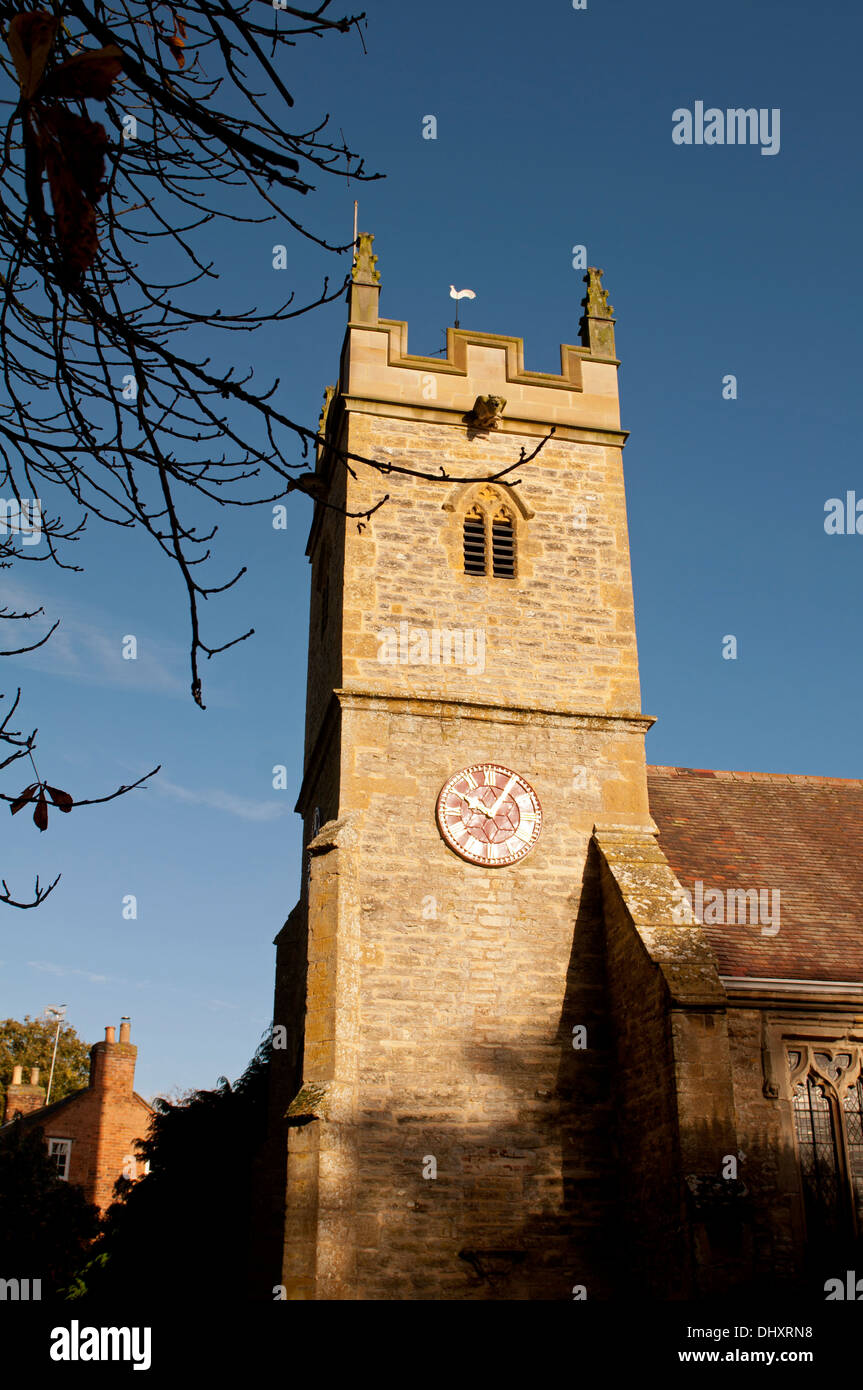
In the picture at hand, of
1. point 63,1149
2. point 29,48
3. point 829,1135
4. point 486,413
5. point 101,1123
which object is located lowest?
point 829,1135

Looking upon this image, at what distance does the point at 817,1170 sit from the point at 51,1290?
42.0 feet

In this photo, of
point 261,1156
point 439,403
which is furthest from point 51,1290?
point 439,403

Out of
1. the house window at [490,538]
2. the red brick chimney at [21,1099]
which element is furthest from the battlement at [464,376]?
the red brick chimney at [21,1099]

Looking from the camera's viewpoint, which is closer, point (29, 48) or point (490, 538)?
point (29, 48)

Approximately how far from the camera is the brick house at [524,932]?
10492mm

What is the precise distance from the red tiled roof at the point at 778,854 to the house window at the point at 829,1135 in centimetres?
85

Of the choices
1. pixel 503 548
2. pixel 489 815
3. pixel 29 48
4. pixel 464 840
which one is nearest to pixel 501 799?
pixel 489 815

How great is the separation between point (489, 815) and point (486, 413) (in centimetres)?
515

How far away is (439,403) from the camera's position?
48.1 feet

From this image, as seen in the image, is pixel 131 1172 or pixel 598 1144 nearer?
pixel 598 1144

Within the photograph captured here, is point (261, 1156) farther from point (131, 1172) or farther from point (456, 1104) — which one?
point (131, 1172)

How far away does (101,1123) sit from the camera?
30.9 meters

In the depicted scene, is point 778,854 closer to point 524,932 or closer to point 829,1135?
point 829,1135

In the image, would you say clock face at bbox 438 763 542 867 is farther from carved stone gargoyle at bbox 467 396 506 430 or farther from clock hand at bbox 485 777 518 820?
carved stone gargoyle at bbox 467 396 506 430
